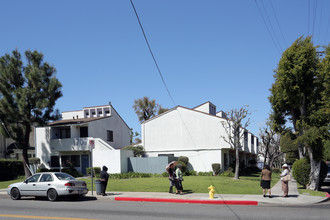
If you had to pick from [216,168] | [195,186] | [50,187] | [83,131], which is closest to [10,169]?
[83,131]

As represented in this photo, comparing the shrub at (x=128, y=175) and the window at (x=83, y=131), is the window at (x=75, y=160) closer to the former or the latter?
the window at (x=83, y=131)

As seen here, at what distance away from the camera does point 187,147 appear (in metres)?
35.1

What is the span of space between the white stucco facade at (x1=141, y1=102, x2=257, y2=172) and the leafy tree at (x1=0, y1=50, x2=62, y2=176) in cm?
1100

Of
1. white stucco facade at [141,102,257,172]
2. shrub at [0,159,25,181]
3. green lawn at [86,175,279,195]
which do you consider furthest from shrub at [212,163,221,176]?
shrub at [0,159,25,181]

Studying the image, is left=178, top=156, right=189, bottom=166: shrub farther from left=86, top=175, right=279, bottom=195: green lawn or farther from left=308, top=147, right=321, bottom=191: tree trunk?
left=308, top=147, right=321, bottom=191: tree trunk

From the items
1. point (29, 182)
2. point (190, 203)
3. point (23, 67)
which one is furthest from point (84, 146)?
point (190, 203)

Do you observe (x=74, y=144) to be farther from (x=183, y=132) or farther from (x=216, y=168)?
(x=216, y=168)

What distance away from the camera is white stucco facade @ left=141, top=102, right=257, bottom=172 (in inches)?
1334

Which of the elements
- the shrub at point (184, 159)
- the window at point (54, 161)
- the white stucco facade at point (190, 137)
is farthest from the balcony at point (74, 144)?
the shrub at point (184, 159)

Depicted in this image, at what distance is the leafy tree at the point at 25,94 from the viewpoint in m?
30.3

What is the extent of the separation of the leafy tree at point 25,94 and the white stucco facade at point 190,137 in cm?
1100

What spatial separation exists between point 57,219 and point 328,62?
14.5 metres

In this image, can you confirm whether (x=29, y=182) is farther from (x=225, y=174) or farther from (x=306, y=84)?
(x=225, y=174)

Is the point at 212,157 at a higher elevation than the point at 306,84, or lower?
lower
